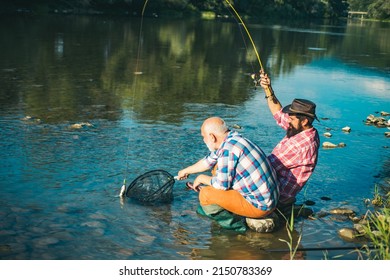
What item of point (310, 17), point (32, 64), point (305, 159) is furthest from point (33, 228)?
point (310, 17)

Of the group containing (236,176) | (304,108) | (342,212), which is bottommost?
(342,212)

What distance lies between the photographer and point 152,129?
34.3 ft

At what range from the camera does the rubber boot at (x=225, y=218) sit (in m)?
6.15

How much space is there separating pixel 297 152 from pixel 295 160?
99mm

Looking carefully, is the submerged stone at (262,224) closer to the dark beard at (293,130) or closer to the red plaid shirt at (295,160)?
the red plaid shirt at (295,160)

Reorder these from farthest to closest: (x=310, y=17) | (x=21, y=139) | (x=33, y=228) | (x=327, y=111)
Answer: (x=310, y=17) → (x=327, y=111) → (x=21, y=139) → (x=33, y=228)

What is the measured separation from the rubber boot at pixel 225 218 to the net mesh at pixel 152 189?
2.66ft

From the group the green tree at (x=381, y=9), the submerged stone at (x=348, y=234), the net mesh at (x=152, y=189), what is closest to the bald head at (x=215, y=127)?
the net mesh at (x=152, y=189)

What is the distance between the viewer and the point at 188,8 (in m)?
78.6

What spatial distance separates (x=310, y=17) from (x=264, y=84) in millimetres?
114075

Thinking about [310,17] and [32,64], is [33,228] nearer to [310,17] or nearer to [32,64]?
[32,64]

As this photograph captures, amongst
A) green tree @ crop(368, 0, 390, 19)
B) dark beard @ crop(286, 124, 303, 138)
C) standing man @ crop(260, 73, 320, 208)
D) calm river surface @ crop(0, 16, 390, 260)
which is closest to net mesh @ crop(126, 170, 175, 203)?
calm river surface @ crop(0, 16, 390, 260)

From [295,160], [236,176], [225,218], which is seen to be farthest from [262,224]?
[295,160]

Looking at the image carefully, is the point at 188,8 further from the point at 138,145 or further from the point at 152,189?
the point at 152,189
